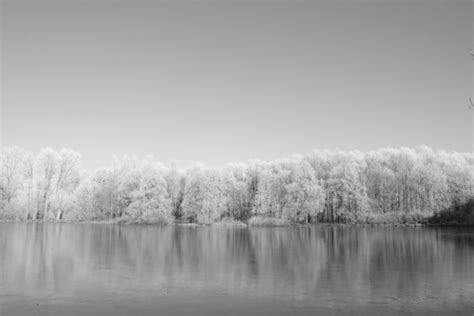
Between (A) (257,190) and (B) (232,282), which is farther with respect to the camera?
(A) (257,190)

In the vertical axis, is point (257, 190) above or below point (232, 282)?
above

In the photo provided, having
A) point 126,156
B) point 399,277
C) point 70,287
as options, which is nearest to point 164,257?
point 70,287

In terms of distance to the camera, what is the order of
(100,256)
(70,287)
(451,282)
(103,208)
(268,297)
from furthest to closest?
1. (103,208)
2. (100,256)
3. (451,282)
4. (70,287)
5. (268,297)

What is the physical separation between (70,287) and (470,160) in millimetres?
100516

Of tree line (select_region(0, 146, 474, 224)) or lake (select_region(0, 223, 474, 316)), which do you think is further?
tree line (select_region(0, 146, 474, 224))

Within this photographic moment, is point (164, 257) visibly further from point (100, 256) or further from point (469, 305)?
point (469, 305)

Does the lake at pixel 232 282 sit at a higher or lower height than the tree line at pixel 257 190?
lower

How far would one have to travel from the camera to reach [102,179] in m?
94.9

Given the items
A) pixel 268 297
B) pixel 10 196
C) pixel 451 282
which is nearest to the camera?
pixel 268 297

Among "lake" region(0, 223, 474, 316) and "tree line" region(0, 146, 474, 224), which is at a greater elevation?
"tree line" region(0, 146, 474, 224)

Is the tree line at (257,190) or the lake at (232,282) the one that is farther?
the tree line at (257,190)

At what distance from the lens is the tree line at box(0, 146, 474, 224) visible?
259 feet

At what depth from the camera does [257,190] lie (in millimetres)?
90125

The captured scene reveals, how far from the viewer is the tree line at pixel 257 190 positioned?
78.9m
